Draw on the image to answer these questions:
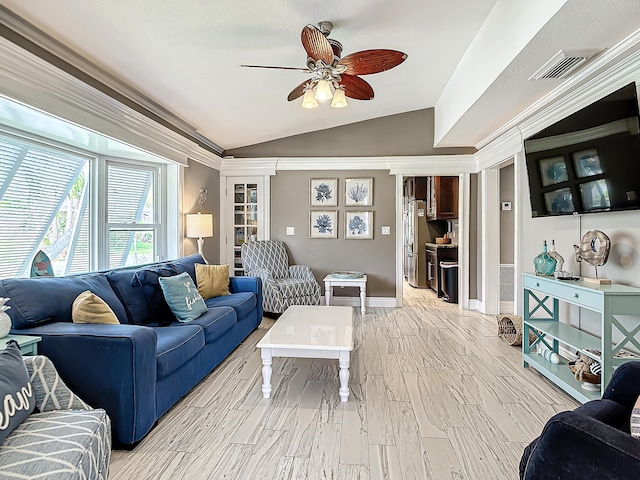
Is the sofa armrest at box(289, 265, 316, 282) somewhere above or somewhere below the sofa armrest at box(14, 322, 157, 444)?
above

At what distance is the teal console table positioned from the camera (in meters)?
2.16

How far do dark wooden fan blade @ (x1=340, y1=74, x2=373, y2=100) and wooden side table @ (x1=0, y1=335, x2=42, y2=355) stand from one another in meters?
2.53

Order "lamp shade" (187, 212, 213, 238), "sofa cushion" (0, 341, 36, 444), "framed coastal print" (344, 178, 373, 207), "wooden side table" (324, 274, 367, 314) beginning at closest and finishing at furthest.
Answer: "sofa cushion" (0, 341, 36, 444), "lamp shade" (187, 212, 213, 238), "wooden side table" (324, 274, 367, 314), "framed coastal print" (344, 178, 373, 207)

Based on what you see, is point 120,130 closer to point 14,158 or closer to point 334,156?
point 14,158

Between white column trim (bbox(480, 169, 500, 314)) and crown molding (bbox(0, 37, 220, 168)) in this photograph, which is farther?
white column trim (bbox(480, 169, 500, 314))

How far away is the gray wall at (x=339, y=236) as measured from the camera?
5457 mm

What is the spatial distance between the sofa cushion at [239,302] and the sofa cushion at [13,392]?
6.49ft

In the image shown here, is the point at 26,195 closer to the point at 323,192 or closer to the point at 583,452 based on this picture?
the point at 323,192

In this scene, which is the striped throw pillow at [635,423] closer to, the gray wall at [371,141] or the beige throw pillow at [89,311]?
the beige throw pillow at [89,311]

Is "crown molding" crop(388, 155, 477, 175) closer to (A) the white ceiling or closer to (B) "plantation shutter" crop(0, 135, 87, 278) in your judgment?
(A) the white ceiling

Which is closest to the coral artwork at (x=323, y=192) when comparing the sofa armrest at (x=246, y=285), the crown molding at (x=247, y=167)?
the crown molding at (x=247, y=167)

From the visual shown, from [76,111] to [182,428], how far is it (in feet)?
7.52

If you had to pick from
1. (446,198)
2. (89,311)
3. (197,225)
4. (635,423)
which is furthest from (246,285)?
(446,198)

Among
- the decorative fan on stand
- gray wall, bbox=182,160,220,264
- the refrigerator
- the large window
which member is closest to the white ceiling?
the decorative fan on stand
